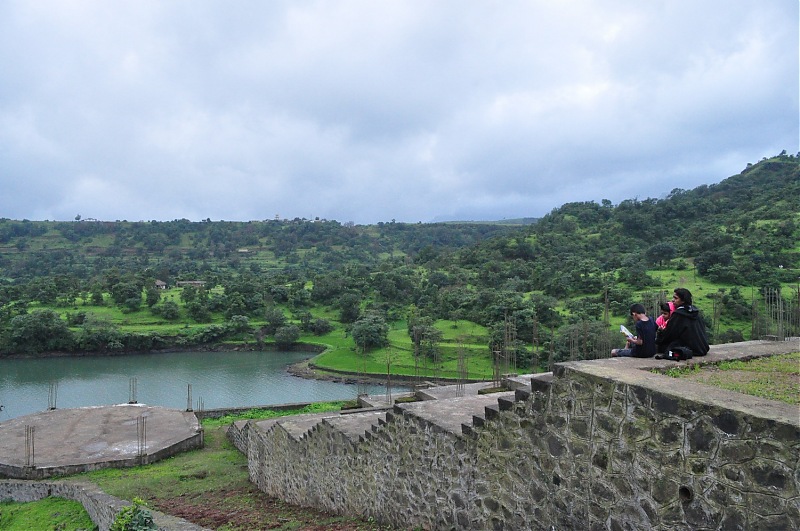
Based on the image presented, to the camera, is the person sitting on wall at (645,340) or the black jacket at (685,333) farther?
the person sitting on wall at (645,340)

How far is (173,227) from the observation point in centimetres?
12244

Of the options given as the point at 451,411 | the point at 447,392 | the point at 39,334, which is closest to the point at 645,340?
the point at 451,411

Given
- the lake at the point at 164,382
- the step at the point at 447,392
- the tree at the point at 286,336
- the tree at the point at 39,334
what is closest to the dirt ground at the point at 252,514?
the step at the point at 447,392

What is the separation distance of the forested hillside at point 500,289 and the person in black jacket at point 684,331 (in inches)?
844

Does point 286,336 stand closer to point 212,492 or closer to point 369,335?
point 369,335

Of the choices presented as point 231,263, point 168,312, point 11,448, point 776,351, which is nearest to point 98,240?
point 231,263

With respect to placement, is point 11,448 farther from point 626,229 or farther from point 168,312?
point 626,229

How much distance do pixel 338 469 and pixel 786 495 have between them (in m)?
6.55

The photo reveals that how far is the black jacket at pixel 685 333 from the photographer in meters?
4.97

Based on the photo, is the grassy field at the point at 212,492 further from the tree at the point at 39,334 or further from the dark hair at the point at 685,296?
the tree at the point at 39,334

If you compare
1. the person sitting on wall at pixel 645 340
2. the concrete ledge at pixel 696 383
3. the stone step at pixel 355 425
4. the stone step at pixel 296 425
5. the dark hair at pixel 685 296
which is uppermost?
the dark hair at pixel 685 296

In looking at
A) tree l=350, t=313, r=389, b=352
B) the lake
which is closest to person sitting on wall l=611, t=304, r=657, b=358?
the lake

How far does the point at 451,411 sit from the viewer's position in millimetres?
7055

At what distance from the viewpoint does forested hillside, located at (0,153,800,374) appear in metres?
36.8
